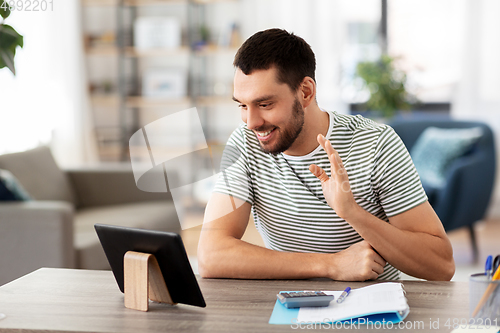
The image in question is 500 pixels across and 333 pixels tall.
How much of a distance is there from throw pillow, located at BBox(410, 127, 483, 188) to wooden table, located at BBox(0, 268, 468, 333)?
238 centimetres

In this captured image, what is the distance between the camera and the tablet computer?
97 centimetres

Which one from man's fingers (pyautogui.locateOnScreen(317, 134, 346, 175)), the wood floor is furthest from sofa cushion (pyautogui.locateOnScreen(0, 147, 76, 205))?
man's fingers (pyautogui.locateOnScreen(317, 134, 346, 175))

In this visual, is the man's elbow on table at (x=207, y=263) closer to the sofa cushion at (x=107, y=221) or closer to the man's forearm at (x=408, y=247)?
the man's forearm at (x=408, y=247)

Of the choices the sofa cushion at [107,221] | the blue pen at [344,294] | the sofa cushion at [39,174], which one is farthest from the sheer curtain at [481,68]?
the blue pen at [344,294]

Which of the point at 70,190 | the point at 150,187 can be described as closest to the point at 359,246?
the point at 150,187

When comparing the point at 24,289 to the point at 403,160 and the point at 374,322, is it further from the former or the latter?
the point at 403,160

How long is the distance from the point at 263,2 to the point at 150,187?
11.8 feet

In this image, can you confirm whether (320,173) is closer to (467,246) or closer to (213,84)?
(467,246)

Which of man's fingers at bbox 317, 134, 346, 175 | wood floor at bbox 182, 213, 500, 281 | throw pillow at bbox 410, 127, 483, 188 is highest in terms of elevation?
man's fingers at bbox 317, 134, 346, 175

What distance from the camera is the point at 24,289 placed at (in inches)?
45.8

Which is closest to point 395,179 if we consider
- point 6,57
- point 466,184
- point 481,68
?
point 6,57

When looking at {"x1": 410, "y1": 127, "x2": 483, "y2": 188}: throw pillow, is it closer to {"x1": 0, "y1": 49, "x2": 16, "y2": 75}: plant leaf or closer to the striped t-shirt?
the striped t-shirt

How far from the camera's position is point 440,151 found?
3447 millimetres

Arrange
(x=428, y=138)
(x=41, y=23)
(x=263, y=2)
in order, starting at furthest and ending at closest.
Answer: (x=263, y=2)
(x=41, y=23)
(x=428, y=138)
